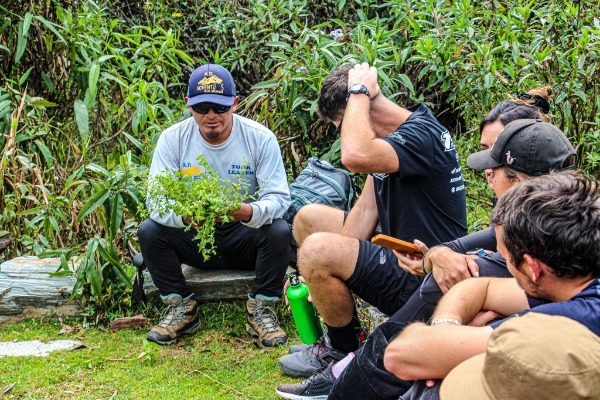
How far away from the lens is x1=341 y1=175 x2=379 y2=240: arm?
166 inches

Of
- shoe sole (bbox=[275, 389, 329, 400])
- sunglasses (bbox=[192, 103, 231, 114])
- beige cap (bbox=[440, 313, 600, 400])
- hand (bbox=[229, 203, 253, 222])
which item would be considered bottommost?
shoe sole (bbox=[275, 389, 329, 400])

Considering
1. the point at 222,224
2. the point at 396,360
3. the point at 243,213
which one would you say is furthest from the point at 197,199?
the point at 396,360

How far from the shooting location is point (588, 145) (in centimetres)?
527

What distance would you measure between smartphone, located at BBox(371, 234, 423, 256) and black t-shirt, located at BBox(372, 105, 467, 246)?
0.72ft

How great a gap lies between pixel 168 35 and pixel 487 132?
2.92 meters

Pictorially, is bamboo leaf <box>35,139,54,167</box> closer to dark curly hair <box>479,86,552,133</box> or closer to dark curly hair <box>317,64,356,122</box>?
dark curly hair <box>317,64,356,122</box>

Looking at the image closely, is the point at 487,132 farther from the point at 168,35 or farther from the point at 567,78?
the point at 168,35

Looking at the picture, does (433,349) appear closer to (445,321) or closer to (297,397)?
(445,321)

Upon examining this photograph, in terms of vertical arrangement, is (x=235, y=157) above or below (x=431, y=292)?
above

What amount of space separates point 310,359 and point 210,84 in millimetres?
1792

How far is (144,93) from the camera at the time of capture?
5539mm

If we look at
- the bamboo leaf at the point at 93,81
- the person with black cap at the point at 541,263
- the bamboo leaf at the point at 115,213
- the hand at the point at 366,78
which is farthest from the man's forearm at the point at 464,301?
the bamboo leaf at the point at 93,81

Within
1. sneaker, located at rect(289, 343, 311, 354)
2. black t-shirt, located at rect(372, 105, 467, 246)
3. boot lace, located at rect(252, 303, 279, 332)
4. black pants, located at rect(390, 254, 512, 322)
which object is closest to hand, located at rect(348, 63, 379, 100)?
black t-shirt, located at rect(372, 105, 467, 246)

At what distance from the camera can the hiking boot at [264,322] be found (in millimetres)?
4629
